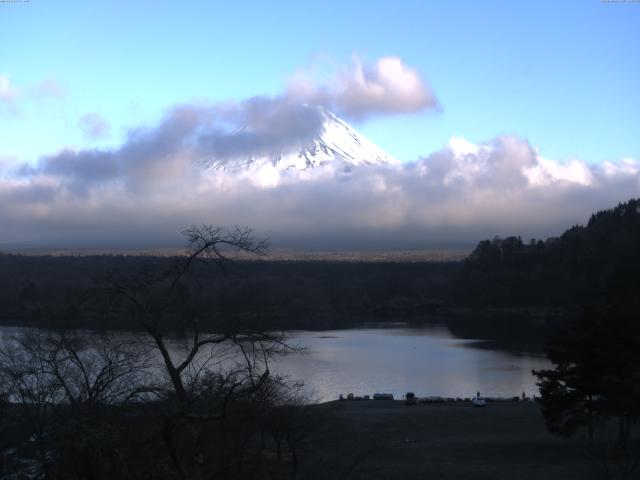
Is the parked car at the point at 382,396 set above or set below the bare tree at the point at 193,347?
below

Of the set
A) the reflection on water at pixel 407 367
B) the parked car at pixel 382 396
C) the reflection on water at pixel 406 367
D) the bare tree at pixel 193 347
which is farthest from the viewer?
the reflection on water at pixel 407 367

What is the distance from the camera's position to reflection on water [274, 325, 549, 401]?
28039mm

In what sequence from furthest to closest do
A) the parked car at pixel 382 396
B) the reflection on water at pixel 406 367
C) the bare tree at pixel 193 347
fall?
the reflection on water at pixel 406 367 < the parked car at pixel 382 396 < the bare tree at pixel 193 347

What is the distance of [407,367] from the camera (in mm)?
33531

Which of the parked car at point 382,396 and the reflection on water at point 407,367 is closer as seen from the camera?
the parked car at point 382,396

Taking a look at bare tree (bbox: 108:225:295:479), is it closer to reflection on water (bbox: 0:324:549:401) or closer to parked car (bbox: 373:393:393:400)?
reflection on water (bbox: 0:324:549:401)

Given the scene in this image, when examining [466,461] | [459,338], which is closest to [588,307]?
[466,461]

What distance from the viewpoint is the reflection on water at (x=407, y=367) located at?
28039mm

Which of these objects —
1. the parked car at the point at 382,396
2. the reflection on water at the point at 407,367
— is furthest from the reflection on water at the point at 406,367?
the parked car at the point at 382,396

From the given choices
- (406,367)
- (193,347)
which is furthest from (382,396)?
(193,347)

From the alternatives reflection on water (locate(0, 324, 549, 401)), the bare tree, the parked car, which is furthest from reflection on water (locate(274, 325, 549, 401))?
the bare tree

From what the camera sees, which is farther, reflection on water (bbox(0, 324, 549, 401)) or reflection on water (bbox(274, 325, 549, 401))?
reflection on water (bbox(274, 325, 549, 401))

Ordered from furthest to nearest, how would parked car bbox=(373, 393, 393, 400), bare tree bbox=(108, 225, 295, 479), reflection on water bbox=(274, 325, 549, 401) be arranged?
reflection on water bbox=(274, 325, 549, 401) → parked car bbox=(373, 393, 393, 400) → bare tree bbox=(108, 225, 295, 479)

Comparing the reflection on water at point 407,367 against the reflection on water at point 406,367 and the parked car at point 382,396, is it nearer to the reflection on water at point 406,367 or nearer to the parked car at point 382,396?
the reflection on water at point 406,367
